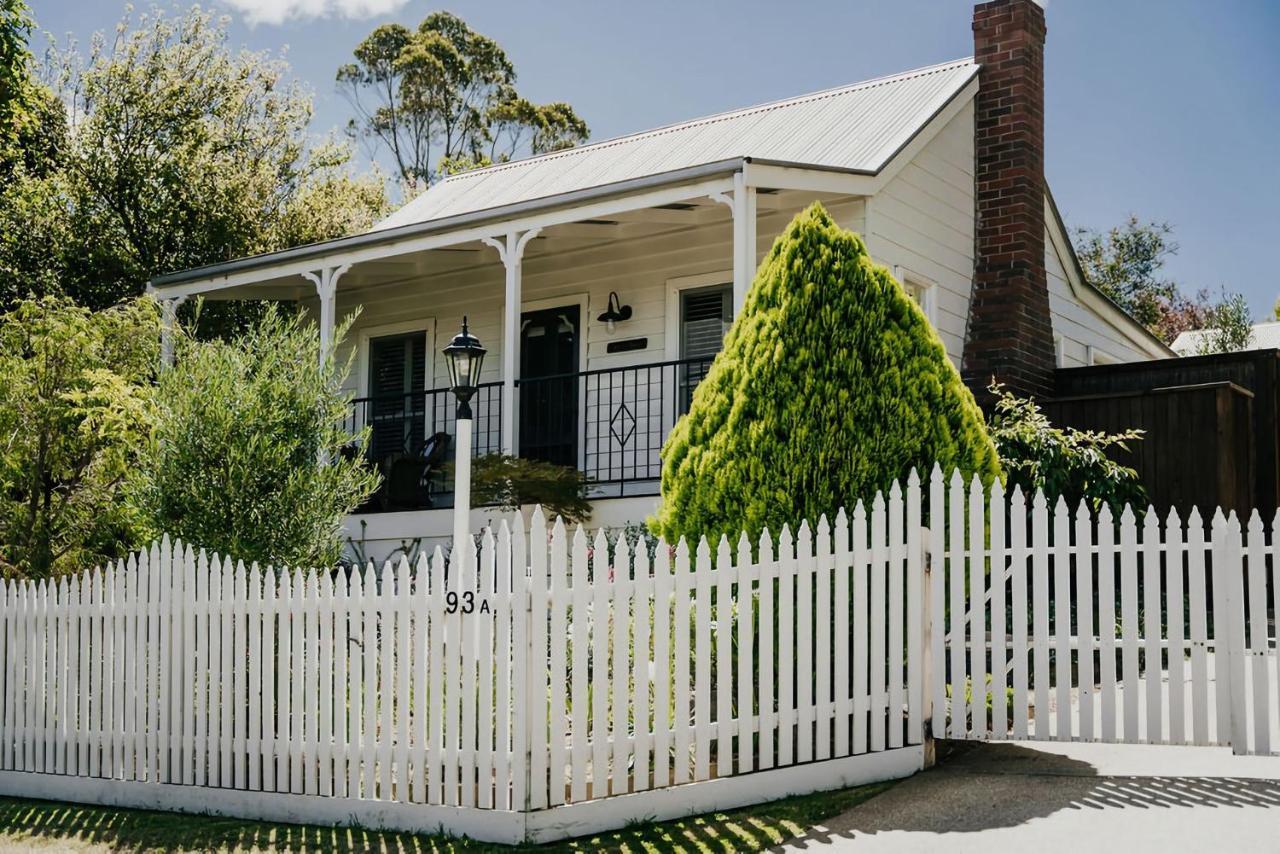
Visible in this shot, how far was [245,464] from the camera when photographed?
335 inches

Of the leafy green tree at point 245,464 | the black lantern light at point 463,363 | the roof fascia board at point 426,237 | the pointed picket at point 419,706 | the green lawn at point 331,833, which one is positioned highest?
the roof fascia board at point 426,237

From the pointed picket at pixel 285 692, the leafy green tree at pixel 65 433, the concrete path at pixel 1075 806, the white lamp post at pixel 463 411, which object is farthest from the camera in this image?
the leafy green tree at pixel 65 433

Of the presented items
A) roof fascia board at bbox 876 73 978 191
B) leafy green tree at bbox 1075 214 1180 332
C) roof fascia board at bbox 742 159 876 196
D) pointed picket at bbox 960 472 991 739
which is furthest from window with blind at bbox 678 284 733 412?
leafy green tree at bbox 1075 214 1180 332

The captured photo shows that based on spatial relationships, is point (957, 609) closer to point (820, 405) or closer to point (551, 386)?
point (820, 405)

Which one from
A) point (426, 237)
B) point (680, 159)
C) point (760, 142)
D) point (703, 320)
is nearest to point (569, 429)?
point (703, 320)

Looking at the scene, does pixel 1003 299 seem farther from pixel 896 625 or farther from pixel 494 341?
pixel 896 625

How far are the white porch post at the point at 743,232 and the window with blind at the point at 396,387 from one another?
655 centimetres

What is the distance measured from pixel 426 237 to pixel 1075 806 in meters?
9.11

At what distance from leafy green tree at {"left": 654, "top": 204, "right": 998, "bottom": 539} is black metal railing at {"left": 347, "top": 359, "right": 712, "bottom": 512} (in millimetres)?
4835

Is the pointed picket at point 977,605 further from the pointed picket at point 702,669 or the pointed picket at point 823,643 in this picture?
the pointed picket at point 702,669

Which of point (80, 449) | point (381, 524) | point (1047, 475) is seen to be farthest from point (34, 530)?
point (1047, 475)

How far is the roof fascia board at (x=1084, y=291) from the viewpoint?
15289 millimetres

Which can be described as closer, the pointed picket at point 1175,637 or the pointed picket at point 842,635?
the pointed picket at point 1175,637

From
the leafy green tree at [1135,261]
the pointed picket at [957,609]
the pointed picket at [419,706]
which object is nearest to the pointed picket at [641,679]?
the pointed picket at [419,706]
